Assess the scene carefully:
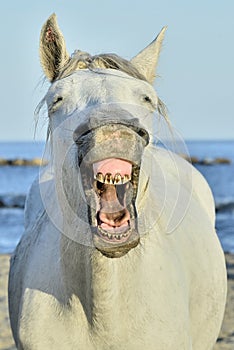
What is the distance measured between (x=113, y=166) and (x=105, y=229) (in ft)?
0.79

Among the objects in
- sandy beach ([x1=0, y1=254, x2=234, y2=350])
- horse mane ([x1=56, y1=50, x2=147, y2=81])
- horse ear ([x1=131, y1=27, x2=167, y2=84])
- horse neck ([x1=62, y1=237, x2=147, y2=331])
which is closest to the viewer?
horse neck ([x1=62, y1=237, x2=147, y2=331])

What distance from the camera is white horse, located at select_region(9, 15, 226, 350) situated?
2504 mm

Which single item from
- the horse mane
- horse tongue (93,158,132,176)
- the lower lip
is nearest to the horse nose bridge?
horse tongue (93,158,132,176)

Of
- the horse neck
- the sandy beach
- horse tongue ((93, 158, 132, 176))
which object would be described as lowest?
the sandy beach

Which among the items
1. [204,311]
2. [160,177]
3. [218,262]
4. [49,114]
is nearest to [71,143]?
[49,114]

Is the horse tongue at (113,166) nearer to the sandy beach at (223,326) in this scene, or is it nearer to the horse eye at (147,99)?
the horse eye at (147,99)

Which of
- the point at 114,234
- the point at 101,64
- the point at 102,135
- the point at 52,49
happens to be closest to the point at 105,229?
the point at 114,234

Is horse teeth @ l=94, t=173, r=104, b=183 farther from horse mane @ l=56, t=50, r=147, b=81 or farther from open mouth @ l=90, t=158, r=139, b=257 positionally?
horse mane @ l=56, t=50, r=147, b=81

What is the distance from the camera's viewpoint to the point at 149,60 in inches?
133

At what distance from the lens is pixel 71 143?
2713mm

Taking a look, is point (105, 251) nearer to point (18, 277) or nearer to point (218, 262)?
point (18, 277)

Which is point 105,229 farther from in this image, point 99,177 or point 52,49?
point 52,49

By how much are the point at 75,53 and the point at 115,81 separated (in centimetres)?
46

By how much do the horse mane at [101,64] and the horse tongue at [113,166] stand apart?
656mm
